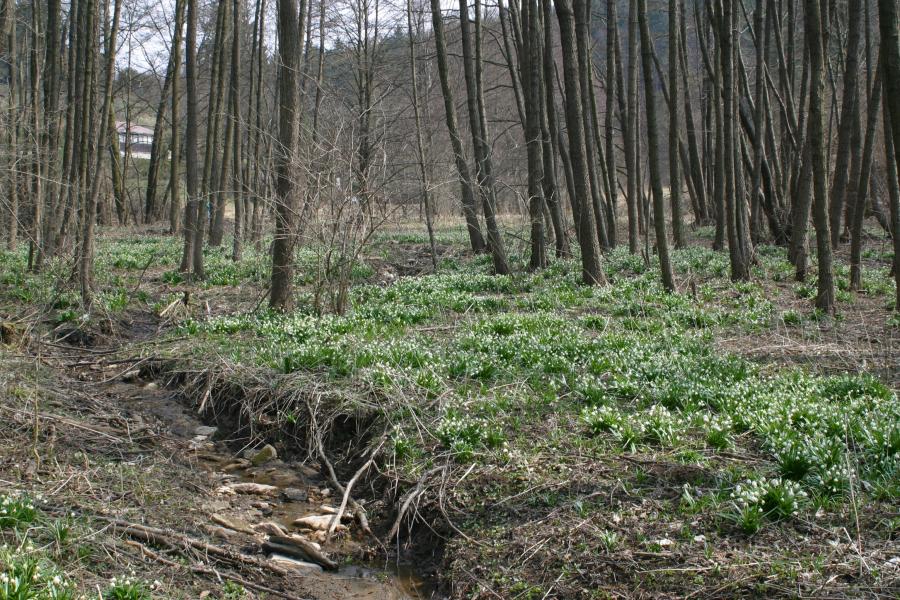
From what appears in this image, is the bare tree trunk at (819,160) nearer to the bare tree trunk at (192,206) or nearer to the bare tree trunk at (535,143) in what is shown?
the bare tree trunk at (535,143)

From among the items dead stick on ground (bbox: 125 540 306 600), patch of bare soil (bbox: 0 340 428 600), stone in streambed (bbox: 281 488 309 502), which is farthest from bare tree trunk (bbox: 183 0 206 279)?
dead stick on ground (bbox: 125 540 306 600)

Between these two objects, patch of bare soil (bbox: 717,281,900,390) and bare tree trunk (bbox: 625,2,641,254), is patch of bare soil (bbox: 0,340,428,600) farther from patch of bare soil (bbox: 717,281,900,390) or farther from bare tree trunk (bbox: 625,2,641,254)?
bare tree trunk (bbox: 625,2,641,254)

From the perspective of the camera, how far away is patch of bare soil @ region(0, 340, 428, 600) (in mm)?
4988

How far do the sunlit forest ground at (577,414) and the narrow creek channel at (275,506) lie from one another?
29 centimetres

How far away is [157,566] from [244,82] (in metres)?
30.9

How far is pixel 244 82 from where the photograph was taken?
107 ft

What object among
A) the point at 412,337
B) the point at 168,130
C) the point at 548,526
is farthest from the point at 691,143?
the point at 168,130

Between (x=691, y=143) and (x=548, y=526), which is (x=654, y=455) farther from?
(x=691, y=143)

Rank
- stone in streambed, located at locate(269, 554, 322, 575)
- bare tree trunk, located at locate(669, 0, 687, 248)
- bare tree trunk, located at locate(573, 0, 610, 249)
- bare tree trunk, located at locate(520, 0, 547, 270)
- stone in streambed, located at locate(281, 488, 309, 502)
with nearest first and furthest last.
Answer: stone in streambed, located at locate(269, 554, 322, 575)
stone in streambed, located at locate(281, 488, 309, 502)
bare tree trunk, located at locate(669, 0, 687, 248)
bare tree trunk, located at locate(573, 0, 610, 249)
bare tree trunk, located at locate(520, 0, 547, 270)

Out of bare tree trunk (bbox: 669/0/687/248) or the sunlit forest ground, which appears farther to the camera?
bare tree trunk (bbox: 669/0/687/248)

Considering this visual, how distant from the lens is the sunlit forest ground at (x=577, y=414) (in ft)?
15.8

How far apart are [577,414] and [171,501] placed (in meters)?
3.85

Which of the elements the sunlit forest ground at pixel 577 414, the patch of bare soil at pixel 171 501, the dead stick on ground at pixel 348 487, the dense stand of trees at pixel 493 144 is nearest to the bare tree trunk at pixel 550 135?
the dense stand of trees at pixel 493 144

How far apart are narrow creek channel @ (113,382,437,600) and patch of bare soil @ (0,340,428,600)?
12 millimetres
